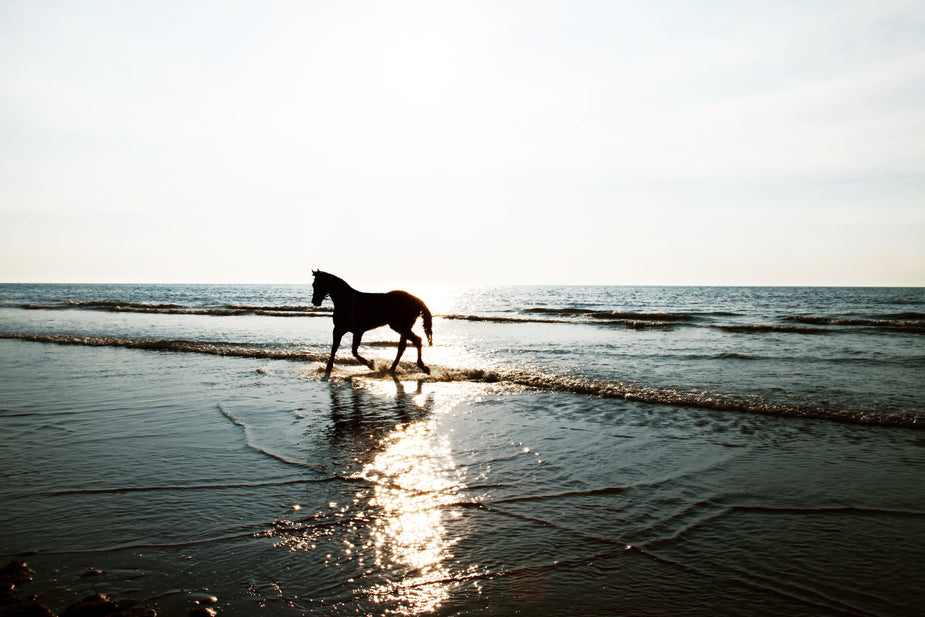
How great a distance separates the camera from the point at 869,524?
4082 mm

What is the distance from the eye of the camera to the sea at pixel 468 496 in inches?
121

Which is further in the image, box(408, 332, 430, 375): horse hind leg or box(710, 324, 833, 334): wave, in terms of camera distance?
box(710, 324, 833, 334): wave

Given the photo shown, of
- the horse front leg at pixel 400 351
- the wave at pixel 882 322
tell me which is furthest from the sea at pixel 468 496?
the wave at pixel 882 322

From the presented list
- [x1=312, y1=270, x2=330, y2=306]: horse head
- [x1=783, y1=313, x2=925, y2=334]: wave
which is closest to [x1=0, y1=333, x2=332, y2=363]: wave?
[x1=312, y1=270, x2=330, y2=306]: horse head

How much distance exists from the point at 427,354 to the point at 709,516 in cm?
1326

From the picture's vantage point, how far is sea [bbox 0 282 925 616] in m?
3.08

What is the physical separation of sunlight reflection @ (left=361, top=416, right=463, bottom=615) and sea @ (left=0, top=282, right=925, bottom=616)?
22 mm

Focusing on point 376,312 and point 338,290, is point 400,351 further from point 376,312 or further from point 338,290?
point 338,290

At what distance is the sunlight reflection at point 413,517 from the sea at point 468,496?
0.9 inches

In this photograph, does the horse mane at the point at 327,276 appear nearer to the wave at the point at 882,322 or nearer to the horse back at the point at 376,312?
the horse back at the point at 376,312

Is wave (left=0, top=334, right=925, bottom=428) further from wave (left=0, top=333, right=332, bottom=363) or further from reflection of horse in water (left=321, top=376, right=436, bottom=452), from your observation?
reflection of horse in water (left=321, top=376, right=436, bottom=452)

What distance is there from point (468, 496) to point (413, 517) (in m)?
0.61

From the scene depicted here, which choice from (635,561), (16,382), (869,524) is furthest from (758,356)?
(16,382)

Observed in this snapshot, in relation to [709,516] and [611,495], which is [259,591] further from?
[709,516]
